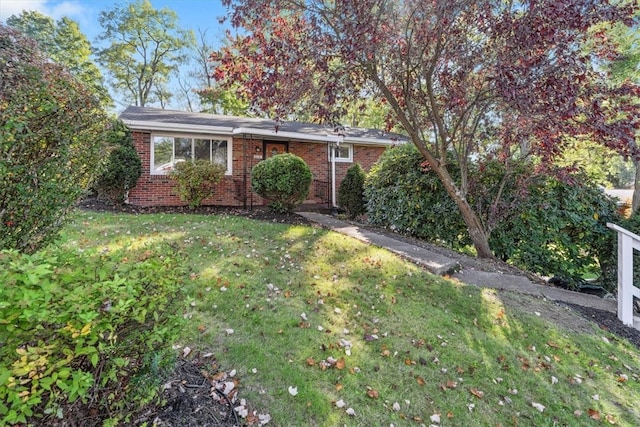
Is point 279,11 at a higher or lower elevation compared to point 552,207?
higher

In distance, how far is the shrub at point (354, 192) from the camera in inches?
393

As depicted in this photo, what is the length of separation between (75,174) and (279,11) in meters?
4.26

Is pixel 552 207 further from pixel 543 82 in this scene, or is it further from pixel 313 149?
pixel 313 149

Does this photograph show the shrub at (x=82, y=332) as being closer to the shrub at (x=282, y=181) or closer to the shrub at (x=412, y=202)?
the shrub at (x=412, y=202)

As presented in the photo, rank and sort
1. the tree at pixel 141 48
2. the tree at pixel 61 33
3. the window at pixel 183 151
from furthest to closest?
the tree at pixel 141 48
the tree at pixel 61 33
the window at pixel 183 151

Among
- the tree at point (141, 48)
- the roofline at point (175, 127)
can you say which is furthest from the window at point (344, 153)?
the tree at point (141, 48)

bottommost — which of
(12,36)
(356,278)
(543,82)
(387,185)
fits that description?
(356,278)

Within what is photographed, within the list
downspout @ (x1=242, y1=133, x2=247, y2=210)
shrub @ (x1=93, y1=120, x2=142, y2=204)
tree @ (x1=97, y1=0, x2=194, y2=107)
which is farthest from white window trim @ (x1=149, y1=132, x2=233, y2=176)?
tree @ (x1=97, y1=0, x2=194, y2=107)

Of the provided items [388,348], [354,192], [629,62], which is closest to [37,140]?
[388,348]

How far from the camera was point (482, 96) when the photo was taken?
550 centimetres

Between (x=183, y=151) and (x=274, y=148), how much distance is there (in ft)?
10.2

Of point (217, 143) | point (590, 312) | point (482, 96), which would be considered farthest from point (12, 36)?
point (217, 143)

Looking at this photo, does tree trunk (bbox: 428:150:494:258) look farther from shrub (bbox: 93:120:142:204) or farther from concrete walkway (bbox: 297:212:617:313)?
shrub (bbox: 93:120:142:204)

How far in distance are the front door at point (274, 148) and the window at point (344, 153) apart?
7.17 feet
